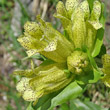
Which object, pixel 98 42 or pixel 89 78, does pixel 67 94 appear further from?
pixel 98 42

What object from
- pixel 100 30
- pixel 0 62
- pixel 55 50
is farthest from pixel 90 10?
pixel 0 62

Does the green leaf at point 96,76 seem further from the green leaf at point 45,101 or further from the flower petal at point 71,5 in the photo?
the flower petal at point 71,5

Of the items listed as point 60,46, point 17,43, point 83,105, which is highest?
point 60,46

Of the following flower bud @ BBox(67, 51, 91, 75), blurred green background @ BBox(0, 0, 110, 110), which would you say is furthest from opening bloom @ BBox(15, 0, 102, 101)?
blurred green background @ BBox(0, 0, 110, 110)

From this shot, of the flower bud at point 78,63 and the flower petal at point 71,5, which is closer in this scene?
the flower bud at point 78,63

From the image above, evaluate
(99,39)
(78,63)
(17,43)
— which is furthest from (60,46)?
(17,43)

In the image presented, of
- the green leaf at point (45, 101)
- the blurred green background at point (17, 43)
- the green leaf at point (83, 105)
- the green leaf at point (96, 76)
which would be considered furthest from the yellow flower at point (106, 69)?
the blurred green background at point (17, 43)

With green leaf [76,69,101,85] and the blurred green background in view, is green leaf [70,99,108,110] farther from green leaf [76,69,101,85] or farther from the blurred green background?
green leaf [76,69,101,85]
